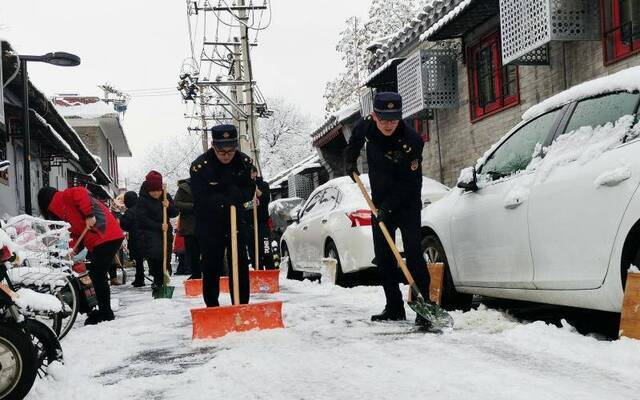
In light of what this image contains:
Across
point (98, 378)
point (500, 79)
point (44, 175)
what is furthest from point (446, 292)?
point (44, 175)

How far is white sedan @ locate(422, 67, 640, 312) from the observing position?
364cm

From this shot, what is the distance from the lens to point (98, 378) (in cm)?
379

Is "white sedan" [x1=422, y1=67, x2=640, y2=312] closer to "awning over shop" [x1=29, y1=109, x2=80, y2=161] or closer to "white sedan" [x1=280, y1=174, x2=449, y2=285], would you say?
"white sedan" [x1=280, y1=174, x2=449, y2=285]

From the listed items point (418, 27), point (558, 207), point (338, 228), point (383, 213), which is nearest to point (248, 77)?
point (418, 27)

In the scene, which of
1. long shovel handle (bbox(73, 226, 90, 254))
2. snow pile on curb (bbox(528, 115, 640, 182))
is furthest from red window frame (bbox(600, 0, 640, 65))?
long shovel handle (bbox(73, 226, 90, 254))

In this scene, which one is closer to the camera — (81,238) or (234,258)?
(234,258)

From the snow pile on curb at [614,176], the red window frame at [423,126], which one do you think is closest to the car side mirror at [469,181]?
the snow pile on curb at [614,176]

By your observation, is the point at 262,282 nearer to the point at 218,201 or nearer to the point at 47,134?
the point at 218,201

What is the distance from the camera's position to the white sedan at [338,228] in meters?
7.55

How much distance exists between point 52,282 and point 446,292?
315 cm

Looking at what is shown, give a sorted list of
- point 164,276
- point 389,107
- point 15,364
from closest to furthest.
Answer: point 15,364 < point 389,107 < point 164,276

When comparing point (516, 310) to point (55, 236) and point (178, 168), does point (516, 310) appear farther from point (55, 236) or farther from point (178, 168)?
point (178, 168)

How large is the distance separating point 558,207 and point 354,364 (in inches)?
63.1

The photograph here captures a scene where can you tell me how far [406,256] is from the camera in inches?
198
